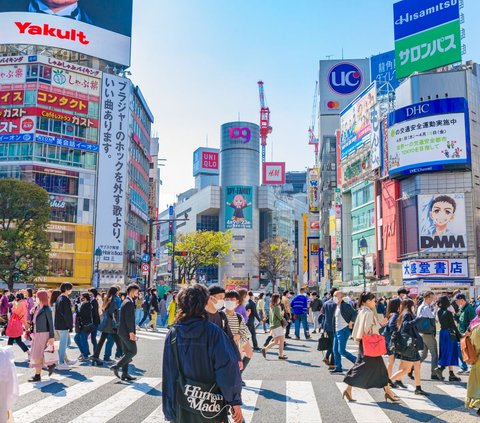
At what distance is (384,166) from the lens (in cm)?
5119

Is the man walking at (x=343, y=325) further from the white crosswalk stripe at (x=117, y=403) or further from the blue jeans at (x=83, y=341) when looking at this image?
the blue jeans at (x=83, y=341)

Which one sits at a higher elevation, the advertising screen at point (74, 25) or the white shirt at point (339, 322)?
A: the advertising screen at point (74, 25)

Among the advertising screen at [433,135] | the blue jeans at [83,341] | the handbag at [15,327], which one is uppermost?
the advertising screen at [433,135]

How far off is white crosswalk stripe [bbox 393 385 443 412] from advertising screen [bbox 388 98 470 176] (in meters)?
38.7

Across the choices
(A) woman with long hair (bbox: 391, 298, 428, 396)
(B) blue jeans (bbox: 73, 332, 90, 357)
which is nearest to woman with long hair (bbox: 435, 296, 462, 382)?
(A) woman with long hair (bbox: 391, 298, 428, 396)

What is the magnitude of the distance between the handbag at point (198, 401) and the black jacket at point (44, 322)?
7.01m

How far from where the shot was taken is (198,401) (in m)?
3.90

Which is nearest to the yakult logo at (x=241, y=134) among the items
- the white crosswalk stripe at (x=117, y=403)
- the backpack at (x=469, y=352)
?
the white crosswalk stripe at (x=117, y=403)

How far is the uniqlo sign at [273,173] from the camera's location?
413 feet

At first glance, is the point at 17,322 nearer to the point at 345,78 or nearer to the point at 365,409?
the point at 365,409

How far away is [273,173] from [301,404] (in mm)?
119076

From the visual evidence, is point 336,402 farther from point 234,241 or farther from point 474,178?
point 234,241

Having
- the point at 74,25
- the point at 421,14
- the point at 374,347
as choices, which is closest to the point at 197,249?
the point at 74,25

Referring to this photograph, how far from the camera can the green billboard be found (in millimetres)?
46938
